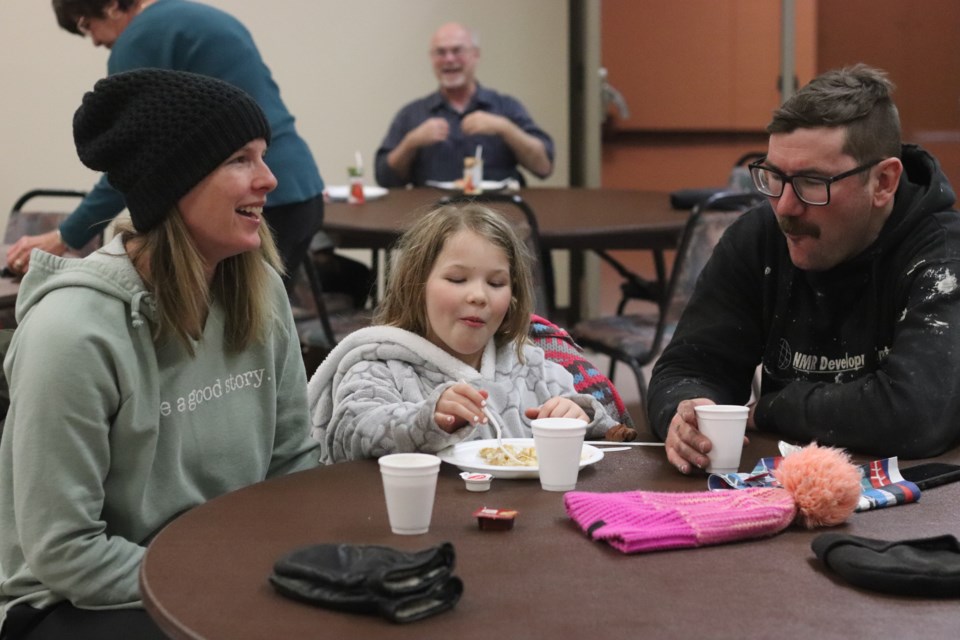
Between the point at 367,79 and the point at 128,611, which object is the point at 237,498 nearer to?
the point at 128,611

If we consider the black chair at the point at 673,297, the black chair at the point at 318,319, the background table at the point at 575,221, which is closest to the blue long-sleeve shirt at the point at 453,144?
the background table at the point at 575,221

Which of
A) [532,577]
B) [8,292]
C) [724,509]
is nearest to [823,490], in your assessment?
[724,509]

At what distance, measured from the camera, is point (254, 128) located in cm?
185

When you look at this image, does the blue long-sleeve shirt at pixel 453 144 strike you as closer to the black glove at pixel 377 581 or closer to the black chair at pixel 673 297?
the black chair at pixel 673 297

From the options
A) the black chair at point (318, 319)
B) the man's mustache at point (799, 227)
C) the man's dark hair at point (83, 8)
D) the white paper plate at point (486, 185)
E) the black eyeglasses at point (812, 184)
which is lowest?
the black chair at point (318, 319)

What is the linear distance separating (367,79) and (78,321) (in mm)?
5401

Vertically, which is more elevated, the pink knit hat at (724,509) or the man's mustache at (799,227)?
the man's mustache at (799,227)

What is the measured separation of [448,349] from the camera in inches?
84.2

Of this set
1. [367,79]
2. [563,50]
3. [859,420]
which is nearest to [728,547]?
[859,420]

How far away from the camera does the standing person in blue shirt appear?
320 cm

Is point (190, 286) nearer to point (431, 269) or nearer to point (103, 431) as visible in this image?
point (103, 431)

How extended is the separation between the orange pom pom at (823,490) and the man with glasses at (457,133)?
171 inches

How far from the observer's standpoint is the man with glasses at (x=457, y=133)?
18.9 feet

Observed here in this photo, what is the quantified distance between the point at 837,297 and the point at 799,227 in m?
0.15
